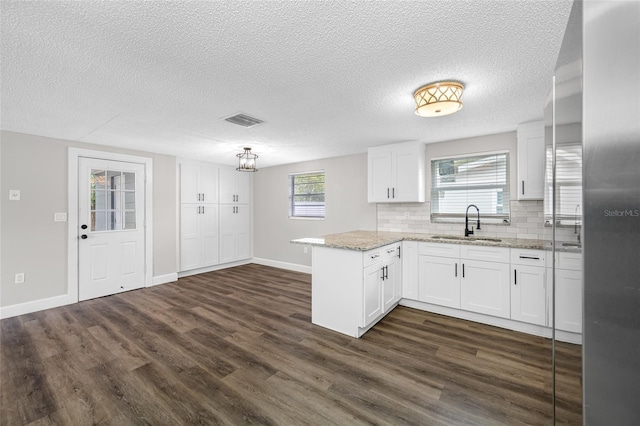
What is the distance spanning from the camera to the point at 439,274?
3387 mm

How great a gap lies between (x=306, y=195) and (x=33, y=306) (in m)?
4.40

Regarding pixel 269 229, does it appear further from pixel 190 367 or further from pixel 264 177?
pixel 190 367

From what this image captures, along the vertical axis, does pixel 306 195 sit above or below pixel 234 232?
above

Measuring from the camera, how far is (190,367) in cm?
229

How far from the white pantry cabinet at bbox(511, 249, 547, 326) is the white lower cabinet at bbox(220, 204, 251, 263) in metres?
5.18

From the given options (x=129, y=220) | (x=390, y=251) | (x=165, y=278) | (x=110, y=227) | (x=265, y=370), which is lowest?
(x=265, y=370)

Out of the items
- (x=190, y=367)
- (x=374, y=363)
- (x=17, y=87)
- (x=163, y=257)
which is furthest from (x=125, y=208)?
(x=374, y=363)

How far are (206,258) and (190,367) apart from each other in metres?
3.63

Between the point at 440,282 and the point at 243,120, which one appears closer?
the point at 243,120

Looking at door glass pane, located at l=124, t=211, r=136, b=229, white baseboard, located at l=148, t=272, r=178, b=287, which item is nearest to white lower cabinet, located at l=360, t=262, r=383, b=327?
white baseboard, located at l=148, t=272, r=178, b=287

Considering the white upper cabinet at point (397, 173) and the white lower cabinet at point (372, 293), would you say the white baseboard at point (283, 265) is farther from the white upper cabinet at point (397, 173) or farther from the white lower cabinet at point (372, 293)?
the white lower cabinet at point (372, 293)

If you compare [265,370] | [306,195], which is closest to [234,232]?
[306,195]

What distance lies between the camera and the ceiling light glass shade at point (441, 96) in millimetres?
2184

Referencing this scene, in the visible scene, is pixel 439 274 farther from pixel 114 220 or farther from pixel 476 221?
pixel 114 220
